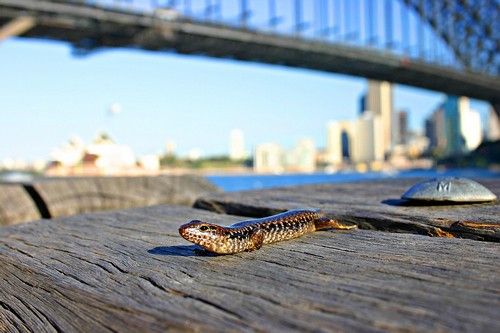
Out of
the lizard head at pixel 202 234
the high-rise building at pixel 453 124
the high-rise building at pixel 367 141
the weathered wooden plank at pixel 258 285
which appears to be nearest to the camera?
the weathered wooden plank at pixel 258 285

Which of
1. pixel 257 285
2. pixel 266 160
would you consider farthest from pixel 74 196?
pixel 266 160

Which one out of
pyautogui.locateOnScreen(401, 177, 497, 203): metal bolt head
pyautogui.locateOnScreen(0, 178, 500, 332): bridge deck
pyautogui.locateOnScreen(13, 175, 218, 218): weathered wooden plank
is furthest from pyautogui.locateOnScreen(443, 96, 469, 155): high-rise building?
pyautogui.locateOnScreen(0, 178, 500, 332): bridge deck

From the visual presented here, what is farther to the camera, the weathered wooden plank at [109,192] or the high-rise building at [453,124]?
the high-rise building at [453,124]

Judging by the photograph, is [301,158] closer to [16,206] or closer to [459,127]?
[459,127]

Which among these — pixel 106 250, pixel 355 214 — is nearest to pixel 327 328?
pixel 106 250

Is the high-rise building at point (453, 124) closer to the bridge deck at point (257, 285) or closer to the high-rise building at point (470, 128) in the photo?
A: the high-rise building at point (470, 128)

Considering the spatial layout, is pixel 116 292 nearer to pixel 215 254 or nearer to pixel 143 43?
pixel 215 254

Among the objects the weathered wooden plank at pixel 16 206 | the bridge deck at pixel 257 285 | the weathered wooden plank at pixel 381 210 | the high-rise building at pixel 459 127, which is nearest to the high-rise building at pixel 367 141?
the high-rise building at pixel 459 127
